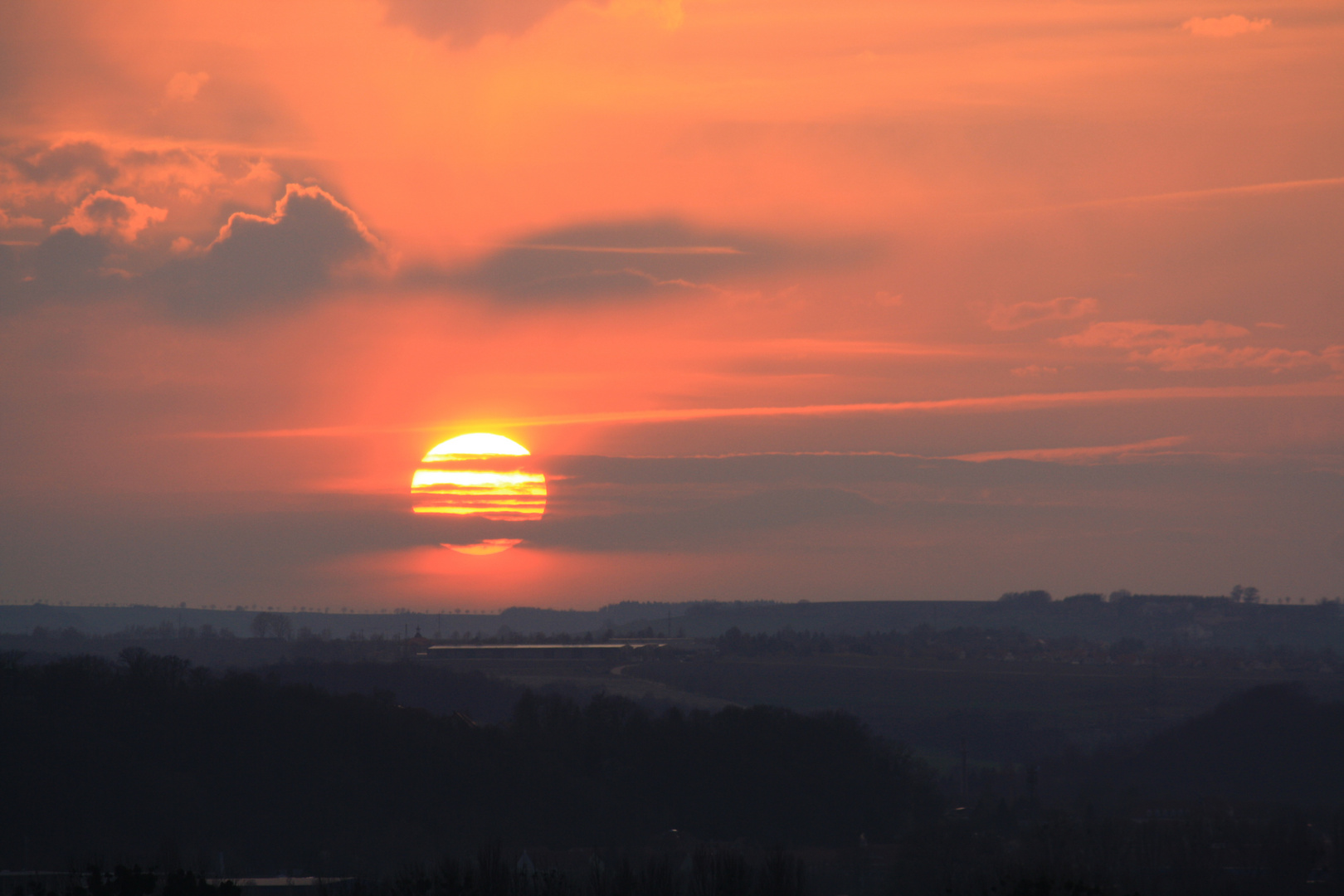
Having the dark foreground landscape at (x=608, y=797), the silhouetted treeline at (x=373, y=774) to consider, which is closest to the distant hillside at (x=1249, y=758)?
the dark foreground landscape at (x=608, y=797)

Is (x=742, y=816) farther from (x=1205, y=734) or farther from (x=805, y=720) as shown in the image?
(x=1205, y=734)

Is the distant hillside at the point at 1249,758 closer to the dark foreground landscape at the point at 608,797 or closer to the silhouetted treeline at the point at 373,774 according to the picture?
the dark foreground landscape at the point at 608,797

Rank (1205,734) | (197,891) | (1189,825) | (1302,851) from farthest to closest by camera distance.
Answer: (1205,734) < (1189,825) < (1302,851) < (197,891)

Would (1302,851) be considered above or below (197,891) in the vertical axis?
below

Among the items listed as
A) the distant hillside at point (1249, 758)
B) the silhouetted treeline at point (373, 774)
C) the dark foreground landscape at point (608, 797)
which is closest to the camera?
the dark foreground landscape at point (608, 797)

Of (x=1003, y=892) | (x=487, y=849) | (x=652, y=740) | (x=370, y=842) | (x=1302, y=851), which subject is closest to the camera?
(x=1003, y=892)

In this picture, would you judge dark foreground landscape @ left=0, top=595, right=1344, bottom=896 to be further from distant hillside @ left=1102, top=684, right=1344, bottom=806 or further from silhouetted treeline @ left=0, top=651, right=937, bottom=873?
distant hillside @ left=1102, top=684, right=1344, bottom=806

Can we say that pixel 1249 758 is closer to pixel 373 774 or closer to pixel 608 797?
pixel 608 797

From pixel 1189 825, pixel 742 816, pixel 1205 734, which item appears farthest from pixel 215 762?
pixel 1205 734
